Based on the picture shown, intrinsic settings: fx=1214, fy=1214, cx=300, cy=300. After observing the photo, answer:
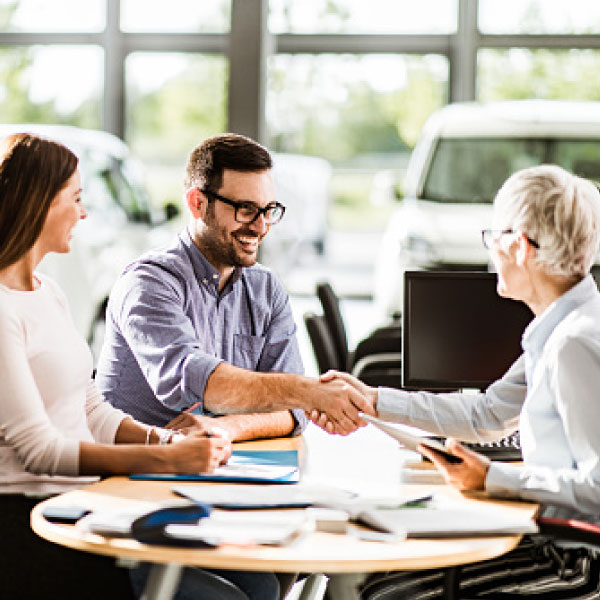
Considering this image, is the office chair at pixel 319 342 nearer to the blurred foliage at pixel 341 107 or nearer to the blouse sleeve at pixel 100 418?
the blouse sleeve at pixel 100 418

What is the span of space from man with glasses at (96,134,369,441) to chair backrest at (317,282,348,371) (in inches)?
73.9

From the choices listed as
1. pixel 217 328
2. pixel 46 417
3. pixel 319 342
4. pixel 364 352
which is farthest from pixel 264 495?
pixel 364 352

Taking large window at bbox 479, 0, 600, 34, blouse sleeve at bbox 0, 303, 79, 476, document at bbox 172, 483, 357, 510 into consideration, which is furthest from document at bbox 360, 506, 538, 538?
large window at bbox 479, 0, 600, 34

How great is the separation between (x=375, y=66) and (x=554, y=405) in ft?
24.6

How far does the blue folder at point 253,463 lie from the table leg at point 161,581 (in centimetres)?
44

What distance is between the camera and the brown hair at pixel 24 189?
8.21 feet

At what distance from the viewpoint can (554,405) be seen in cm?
230

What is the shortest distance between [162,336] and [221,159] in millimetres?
538

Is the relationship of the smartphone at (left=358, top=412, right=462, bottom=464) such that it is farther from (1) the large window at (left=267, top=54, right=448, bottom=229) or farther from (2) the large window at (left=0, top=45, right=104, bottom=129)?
(2) the large window at (left=0, top=45, right=104, bottom=129)

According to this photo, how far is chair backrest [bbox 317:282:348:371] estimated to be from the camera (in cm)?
525

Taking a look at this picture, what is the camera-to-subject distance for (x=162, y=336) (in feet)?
9.68

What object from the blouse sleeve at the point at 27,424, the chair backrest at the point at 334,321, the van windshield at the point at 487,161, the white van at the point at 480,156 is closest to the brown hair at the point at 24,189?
the blouse sleeve at the point at 27,424

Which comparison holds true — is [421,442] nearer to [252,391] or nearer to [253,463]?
[253,463]

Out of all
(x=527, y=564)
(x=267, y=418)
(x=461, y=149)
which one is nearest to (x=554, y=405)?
(x=527, y=564)
